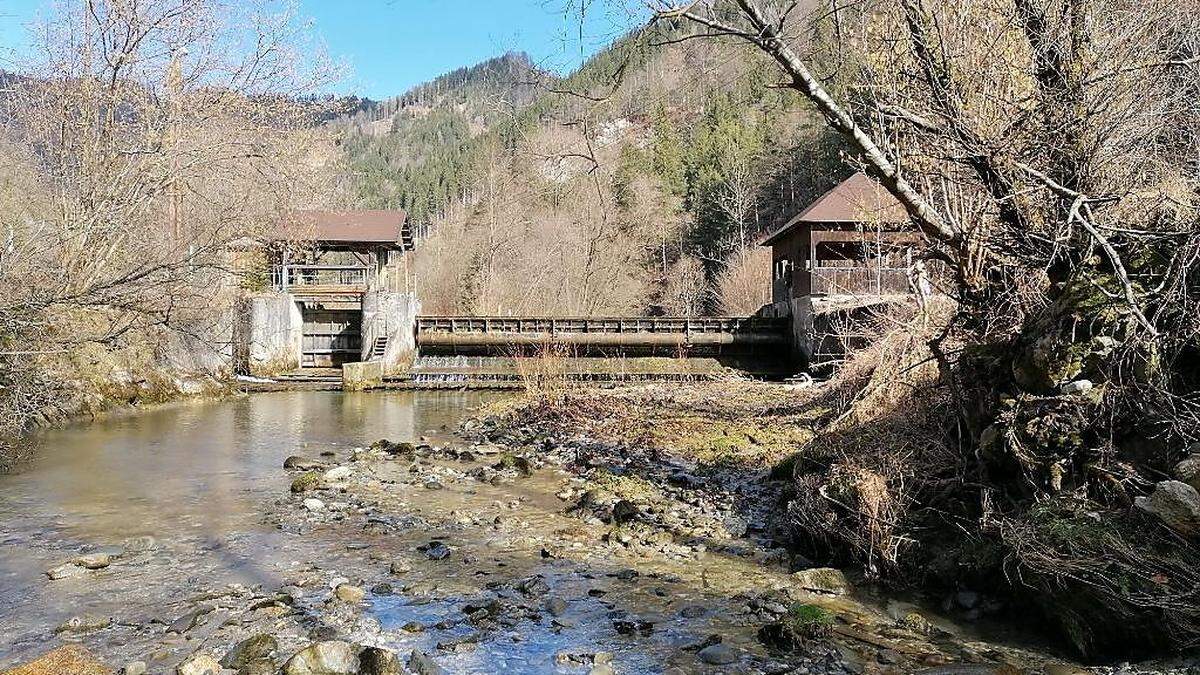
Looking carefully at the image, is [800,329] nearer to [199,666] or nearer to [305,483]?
[305,483]

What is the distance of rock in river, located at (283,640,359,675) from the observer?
452 cm

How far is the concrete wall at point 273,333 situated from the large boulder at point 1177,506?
2533 centimetres

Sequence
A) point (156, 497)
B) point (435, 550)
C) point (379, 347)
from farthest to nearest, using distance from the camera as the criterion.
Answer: point (379, 347)
point (156, 497)
point (435, 550)

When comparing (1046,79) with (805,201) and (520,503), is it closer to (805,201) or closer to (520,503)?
(520,503)

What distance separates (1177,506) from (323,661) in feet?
15.4

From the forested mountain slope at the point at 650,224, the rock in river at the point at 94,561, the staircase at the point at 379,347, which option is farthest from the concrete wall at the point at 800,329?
the rock in river at the point at 94,561

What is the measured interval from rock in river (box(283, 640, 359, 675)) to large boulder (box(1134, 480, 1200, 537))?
4.49m

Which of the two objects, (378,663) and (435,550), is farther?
(435,550)

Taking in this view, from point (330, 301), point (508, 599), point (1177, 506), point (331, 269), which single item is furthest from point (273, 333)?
point (1177, 506)

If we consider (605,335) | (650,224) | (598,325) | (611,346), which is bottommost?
(611,346)

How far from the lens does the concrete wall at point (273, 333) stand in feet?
85.7

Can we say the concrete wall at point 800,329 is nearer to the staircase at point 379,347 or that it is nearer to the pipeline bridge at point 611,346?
the pipeline bridge at point 611,346

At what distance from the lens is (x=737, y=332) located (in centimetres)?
2781

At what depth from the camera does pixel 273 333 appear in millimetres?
26906
